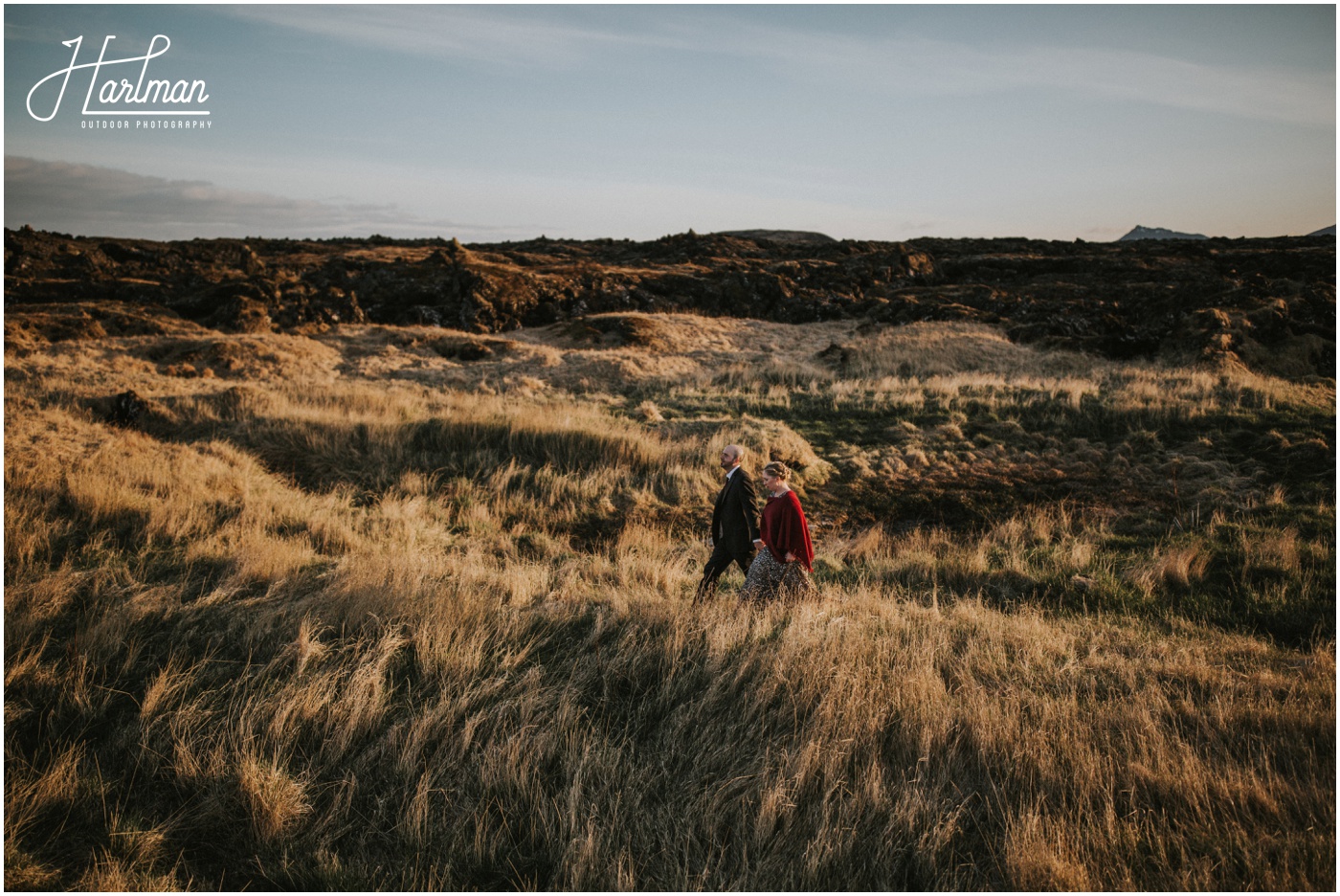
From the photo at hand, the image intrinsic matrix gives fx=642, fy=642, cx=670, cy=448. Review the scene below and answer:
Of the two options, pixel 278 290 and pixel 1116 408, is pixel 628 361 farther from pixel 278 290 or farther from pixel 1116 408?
pixel 278 290

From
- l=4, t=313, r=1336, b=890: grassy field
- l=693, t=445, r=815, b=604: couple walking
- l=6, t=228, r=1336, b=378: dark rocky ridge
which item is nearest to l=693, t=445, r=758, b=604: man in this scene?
l=693, t=445, r=815, b=604: couple walking

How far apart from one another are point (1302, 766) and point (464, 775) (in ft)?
15.2

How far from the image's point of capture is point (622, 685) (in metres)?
4.50

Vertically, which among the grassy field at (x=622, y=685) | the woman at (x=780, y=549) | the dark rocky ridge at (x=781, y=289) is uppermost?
the dark rocky ridge at (x=781, y=289)

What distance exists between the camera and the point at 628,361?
26484mm

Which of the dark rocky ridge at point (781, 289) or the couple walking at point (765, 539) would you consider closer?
the couple walking at point (765, 539)

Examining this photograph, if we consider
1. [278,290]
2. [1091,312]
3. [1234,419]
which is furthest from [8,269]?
[1091,312]

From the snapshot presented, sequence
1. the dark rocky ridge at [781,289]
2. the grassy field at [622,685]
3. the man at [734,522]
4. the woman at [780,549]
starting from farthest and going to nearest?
the dark rocky ridge at [781,289]
the man at [734,522]
the woman at [780,549]
the grassy field at [622,685]

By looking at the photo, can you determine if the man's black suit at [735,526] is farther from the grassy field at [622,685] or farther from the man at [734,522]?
the grassy field at [622,685]

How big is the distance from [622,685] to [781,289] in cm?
4530

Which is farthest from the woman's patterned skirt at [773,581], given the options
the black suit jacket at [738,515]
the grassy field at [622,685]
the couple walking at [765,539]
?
the black suit jacket at [738,515]

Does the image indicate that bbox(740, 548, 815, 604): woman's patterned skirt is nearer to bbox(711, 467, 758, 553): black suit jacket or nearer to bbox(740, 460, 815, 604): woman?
bbox(740, 460, 815, 604): woman

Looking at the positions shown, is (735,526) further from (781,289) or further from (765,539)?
(781,289)

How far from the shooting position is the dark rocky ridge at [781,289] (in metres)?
27.7
